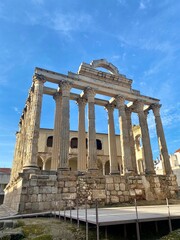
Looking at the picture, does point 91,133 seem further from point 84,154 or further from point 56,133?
point 56,133

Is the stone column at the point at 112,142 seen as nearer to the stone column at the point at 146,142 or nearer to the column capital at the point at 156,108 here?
the stone column at the point at 146,142

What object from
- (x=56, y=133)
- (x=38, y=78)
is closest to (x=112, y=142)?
(x=56, y=133)

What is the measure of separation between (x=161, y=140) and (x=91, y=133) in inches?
292

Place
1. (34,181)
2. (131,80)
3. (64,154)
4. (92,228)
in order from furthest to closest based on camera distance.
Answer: (131,80)
(64,154)
(34,181)
(92,228)

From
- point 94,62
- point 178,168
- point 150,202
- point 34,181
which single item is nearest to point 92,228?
point 34,181

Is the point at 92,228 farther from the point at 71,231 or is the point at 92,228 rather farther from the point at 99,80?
the point at 99,80

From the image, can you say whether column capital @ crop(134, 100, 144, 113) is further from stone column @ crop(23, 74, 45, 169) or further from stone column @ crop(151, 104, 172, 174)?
stone column @ crop(23, 74, 45, 169)

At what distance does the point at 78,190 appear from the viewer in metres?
11.7

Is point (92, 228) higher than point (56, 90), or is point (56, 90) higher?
point (56, 90)

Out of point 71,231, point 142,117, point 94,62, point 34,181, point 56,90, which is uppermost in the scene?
point 94,62

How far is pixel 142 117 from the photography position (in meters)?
17.7

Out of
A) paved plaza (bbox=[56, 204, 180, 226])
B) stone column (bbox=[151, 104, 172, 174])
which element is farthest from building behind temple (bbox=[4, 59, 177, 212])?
paved plaza (bbox=[56, 204, 180, 226])

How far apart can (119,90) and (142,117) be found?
11.0 ft

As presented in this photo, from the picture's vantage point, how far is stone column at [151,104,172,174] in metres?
16.5
